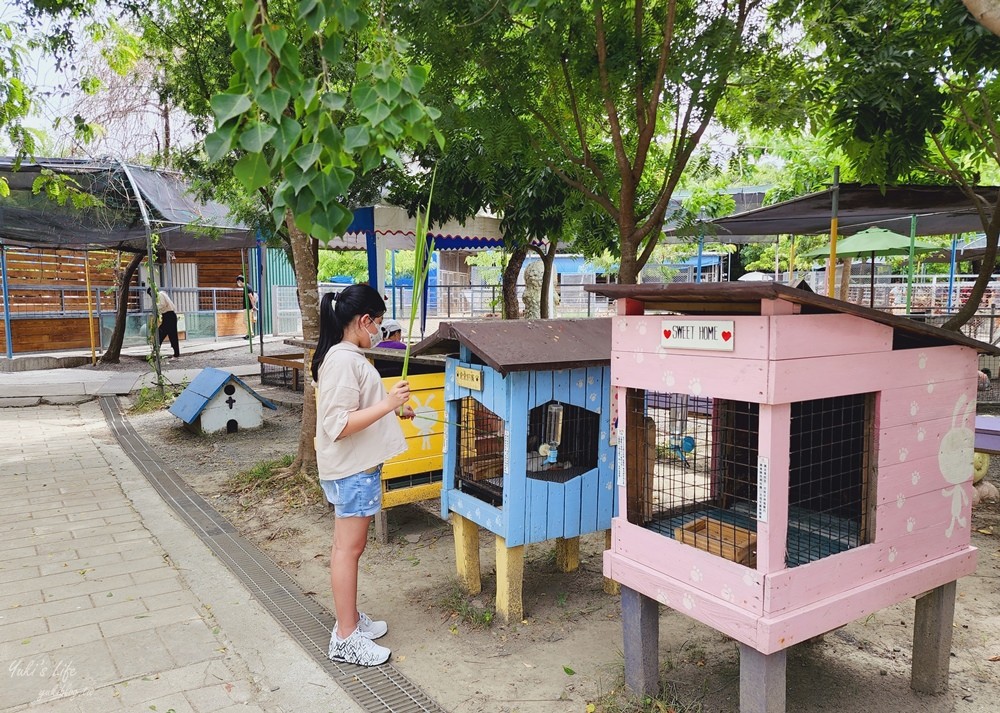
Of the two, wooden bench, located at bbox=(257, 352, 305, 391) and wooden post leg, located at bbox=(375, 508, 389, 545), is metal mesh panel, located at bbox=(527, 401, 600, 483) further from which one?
wooden bench, located at bbox=(257, 352, 305, 391)

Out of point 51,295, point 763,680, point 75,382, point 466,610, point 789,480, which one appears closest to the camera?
point 763,680

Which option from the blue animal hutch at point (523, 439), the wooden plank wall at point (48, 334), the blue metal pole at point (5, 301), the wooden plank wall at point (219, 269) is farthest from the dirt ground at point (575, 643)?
the wooden plank wall at point (219, 269)

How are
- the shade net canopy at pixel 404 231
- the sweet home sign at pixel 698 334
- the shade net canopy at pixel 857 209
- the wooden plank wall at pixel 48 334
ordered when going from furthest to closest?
the wooden plank wall at pixel 48 334
the shade net canopy at pixel 404 231
the shade net canopy at pixel 857 209
the sweet home sign at pixel 698 334

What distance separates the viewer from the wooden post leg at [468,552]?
157 inches

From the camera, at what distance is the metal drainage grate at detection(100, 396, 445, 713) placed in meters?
3.10

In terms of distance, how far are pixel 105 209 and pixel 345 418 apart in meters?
8.91

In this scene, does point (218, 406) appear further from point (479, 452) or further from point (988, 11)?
point (988, 11)

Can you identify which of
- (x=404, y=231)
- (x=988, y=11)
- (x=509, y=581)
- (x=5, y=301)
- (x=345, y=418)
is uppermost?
(x=988, y=11)

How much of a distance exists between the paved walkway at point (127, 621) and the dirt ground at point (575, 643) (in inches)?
19.6

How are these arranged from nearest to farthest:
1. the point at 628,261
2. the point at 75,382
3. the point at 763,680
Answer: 1. the point at 763,680
2. the point at 628,261
3. the point at 75,382

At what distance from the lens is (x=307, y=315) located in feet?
21.5

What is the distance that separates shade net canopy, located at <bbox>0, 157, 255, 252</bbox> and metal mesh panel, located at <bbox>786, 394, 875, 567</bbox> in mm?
8334

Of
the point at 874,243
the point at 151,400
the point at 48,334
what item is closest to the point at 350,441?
the point at 151,400

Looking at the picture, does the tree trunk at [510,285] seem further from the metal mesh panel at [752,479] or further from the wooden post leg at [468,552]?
the metal mesh panel at [752,479]
